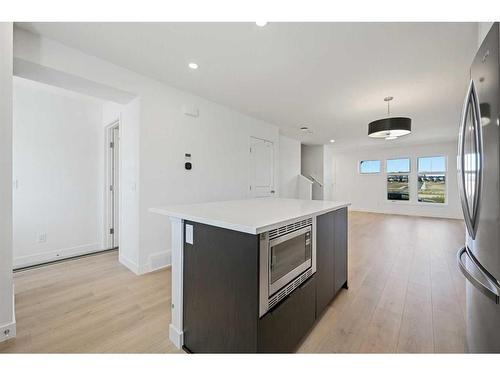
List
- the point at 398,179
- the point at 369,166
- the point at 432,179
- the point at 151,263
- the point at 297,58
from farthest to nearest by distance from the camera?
the point at 369,166
the point at 398,179
the point at 432,179
the point at 151,263
the point at 297,58

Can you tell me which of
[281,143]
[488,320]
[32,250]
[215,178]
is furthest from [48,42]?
[281,143]

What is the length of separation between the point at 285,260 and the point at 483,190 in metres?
1.02

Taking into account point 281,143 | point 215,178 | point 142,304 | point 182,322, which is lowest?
point 142,304

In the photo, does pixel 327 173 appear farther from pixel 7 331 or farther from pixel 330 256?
pixel 7 331

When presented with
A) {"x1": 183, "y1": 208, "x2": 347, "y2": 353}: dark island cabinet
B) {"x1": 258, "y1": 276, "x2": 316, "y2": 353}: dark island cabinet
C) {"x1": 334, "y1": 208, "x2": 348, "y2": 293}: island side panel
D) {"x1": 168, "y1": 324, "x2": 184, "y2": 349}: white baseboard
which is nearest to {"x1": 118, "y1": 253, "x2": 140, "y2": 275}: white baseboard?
{"x1": 168, "y1": 324, "x2": 184, "y2": 349}: white baseboard

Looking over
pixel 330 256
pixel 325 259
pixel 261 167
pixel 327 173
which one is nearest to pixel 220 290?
pixel 325 259

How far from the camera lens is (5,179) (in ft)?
4.81

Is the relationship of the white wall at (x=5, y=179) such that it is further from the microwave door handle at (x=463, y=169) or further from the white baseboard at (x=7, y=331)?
the microwave door handle at (x=463, y=169)

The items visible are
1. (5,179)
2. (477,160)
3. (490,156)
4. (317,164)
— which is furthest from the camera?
(317,164)

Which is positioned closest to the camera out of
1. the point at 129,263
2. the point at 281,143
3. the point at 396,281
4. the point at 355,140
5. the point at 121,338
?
the point at 121,338

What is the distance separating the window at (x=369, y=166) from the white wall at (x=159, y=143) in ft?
21.8

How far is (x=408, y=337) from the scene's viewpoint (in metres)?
1.57

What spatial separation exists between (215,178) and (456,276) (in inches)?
135

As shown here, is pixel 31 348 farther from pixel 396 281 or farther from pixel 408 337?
pixel 396 281
